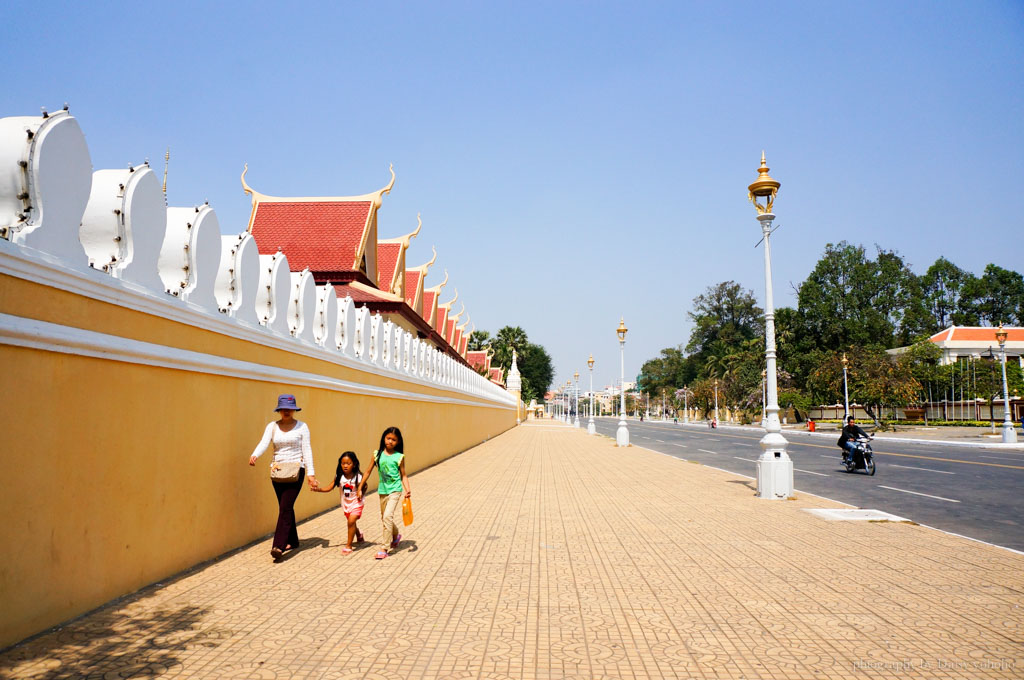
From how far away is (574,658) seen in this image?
4277mm

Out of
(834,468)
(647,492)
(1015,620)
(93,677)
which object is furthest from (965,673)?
(834,468)

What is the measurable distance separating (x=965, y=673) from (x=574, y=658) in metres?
2.28

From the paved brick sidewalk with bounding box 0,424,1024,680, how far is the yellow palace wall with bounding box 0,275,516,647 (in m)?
0.26

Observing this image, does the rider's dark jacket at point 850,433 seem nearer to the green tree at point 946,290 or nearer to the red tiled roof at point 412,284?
the red tiled roof at point 412,284

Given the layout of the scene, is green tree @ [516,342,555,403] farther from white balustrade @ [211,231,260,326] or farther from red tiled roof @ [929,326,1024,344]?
white balustrade @ [211,231,260,326]

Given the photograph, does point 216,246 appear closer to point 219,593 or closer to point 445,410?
point 219,593

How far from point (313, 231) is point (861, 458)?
20331mm

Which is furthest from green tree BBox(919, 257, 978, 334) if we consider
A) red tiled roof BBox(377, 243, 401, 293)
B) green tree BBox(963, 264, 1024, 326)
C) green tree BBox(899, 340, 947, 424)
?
red tiled roof BBox(377, 243, 401, 293)

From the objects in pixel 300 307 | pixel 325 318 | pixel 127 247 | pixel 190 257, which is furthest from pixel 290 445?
pixel 325 318

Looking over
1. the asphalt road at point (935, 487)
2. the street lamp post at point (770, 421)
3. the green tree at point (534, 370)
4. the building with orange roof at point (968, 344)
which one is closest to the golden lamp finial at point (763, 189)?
the street lamp post at point (770, 421)

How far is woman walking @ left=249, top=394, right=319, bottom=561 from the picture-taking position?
6656 mm

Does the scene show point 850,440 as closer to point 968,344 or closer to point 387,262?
point 387,262

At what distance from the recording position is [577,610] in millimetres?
5305

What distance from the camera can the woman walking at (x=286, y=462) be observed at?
6.66 m
